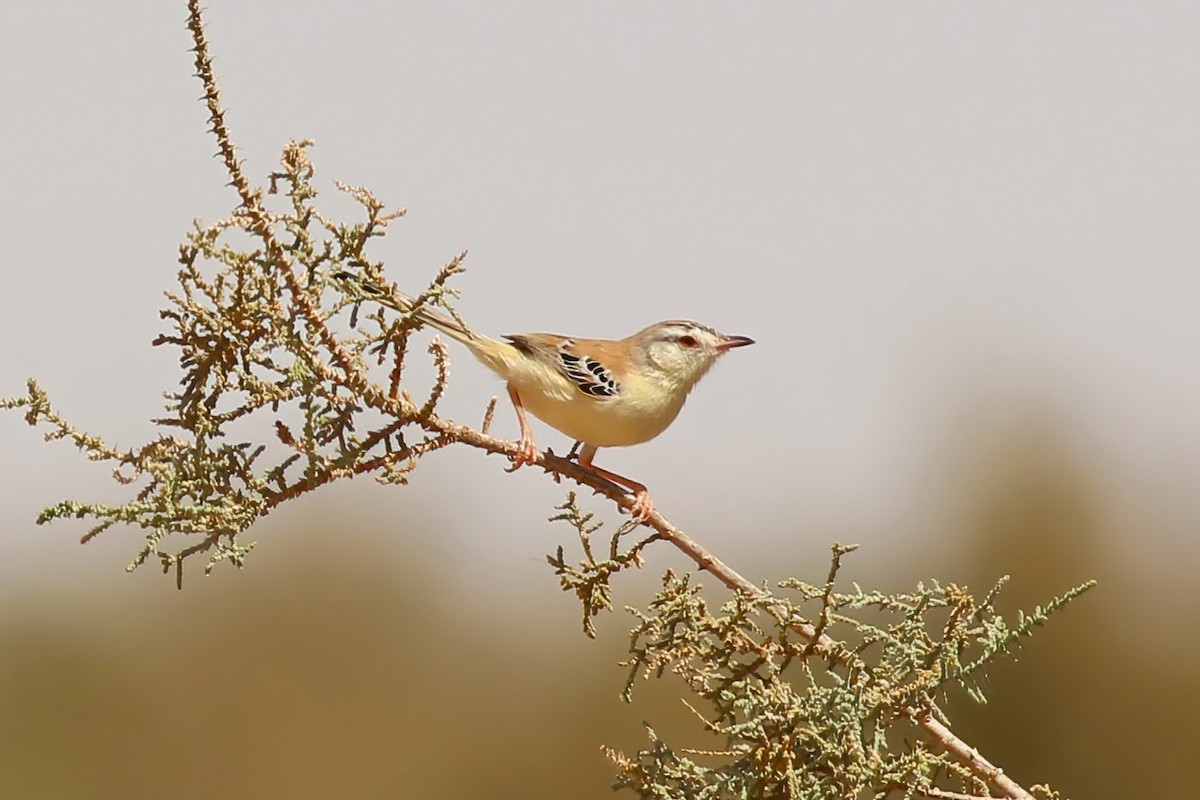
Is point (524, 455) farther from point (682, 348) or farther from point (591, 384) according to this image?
point (682, 348)

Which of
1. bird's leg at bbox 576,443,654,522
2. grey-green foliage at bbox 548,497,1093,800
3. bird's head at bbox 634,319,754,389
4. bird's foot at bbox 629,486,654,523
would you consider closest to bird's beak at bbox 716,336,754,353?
bird's head at bbox 634,319,754,389

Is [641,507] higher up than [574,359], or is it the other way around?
[574,359]

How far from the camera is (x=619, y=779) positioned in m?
3.71

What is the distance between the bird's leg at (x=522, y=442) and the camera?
13.0 feet

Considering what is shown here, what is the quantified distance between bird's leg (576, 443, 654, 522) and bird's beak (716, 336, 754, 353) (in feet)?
4.64

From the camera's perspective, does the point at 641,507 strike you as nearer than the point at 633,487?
Yes

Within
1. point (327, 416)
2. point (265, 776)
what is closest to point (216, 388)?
point (327, 416)

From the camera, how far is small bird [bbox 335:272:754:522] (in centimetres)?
529

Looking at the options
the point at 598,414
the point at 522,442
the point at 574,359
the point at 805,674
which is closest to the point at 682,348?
the point at 574,359

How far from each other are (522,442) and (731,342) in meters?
2.06

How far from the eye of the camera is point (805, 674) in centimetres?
342

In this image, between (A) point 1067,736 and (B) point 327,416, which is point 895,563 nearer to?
(A) point 1067,736

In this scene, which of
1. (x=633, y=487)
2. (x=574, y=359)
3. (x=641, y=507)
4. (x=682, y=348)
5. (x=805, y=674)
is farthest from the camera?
(x=682, y=348)

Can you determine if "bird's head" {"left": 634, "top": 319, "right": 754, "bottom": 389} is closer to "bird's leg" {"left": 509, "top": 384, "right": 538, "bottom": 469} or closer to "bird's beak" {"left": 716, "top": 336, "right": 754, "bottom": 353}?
"bird's beak" {"left": 716, "top": 336, "right": 754, "bottom": 353}
